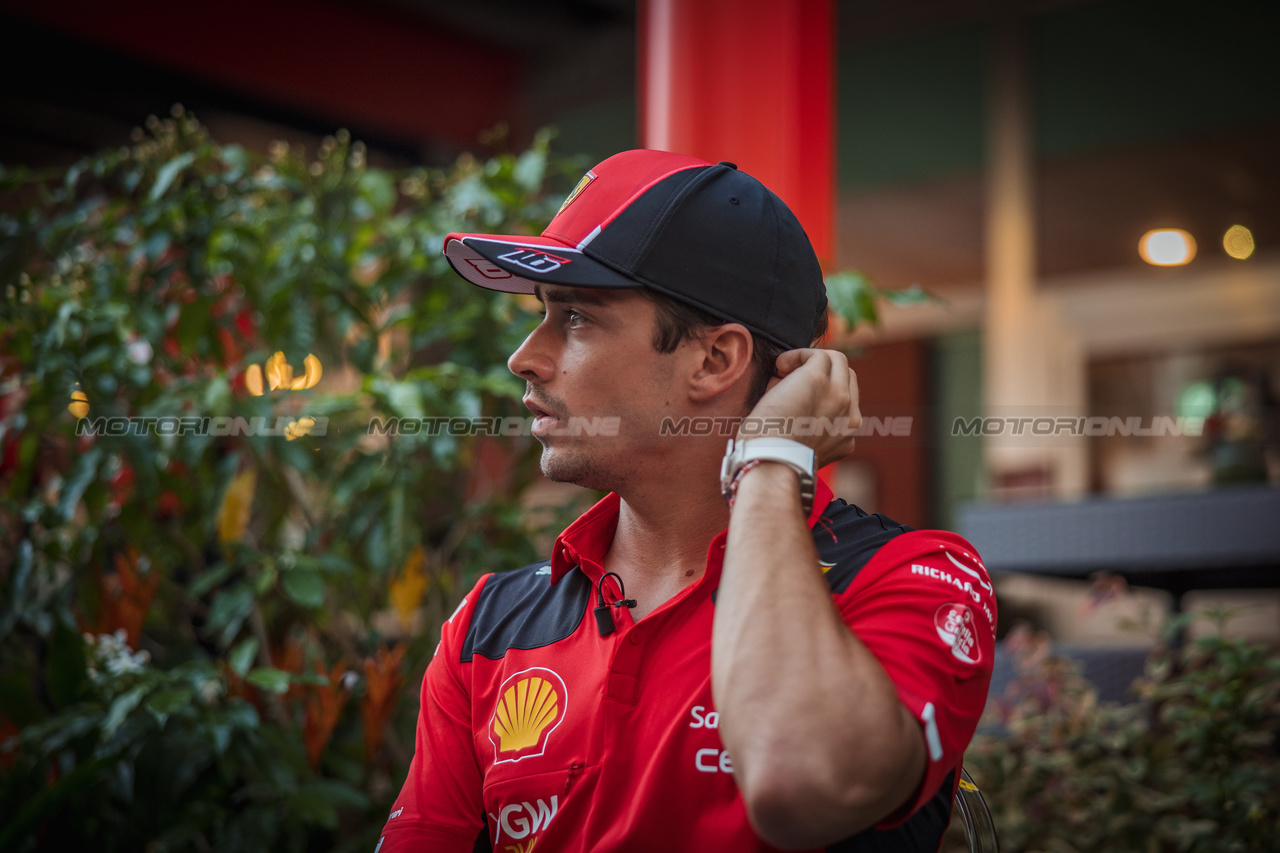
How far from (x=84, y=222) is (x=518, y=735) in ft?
4.94

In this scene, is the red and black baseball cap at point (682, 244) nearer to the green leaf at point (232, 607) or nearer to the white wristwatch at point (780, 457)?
the white wristwatch at point (780, 457)

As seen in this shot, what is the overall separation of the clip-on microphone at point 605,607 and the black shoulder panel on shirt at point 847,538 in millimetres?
209

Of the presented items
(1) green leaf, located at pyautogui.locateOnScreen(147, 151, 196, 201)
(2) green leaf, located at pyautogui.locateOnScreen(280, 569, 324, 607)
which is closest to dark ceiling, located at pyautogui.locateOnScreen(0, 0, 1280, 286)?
(1) green leaf, located at pyautogui.locateOnScreen(147, 151, 196, 201)

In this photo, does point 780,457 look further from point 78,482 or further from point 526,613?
point 78,482

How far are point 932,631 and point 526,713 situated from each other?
426mm

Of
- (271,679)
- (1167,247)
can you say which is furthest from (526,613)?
(1167,247)

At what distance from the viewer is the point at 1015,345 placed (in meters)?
5.07

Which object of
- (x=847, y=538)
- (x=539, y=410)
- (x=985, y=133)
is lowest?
(x=847, y=538)

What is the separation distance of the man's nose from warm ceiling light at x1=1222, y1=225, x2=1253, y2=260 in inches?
199

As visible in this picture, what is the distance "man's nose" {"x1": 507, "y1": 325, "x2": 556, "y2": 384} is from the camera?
1.16 m

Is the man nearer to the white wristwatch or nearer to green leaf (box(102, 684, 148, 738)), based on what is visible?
the white wristwatch

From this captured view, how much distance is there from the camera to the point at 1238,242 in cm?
526

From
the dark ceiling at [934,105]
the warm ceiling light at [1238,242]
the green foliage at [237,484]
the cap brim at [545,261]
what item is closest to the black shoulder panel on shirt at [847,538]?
the cap brim at [545,261]

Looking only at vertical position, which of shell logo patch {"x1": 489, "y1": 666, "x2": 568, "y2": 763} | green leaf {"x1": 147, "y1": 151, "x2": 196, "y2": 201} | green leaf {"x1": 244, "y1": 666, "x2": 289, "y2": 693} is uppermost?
green leaf {"x1": 147, "y1": 151, "x2": 196, "y2": 201}
